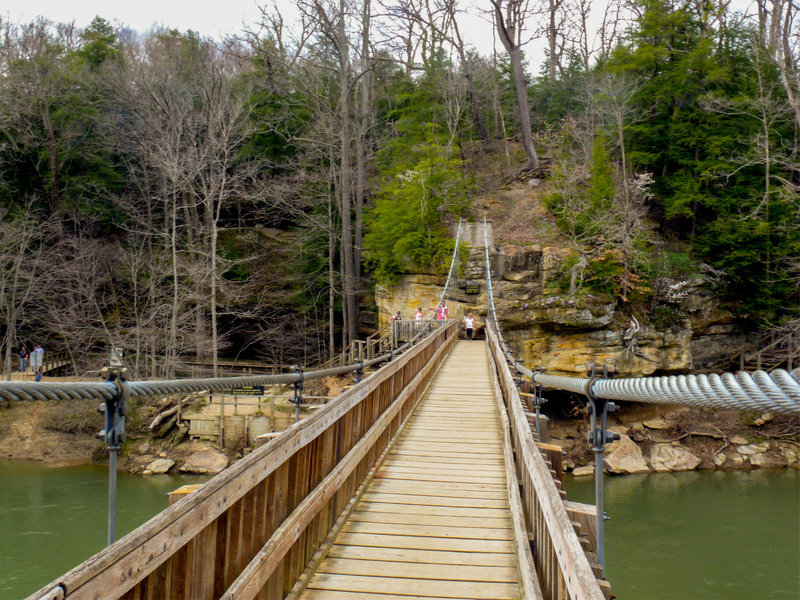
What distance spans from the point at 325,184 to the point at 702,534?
2317cm

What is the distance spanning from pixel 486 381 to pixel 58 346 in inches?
963

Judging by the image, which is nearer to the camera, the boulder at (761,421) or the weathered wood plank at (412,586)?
the weathered wood plank at (412,586)

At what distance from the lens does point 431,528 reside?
4.43m

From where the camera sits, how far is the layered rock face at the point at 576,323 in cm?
2136

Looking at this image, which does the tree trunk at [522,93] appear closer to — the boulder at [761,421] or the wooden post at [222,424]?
the boulder at [761,421]

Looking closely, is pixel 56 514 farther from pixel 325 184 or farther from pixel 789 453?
pixel 789 453

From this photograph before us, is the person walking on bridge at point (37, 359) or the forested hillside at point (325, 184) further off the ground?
the forested hillside at point (325, 184)

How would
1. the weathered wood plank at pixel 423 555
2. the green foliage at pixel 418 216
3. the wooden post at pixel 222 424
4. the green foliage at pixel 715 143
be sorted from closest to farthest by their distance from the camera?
1. the weathered wood plank at pixel 423 555
2. the wooden post at pixel 222 424
3. the green foliage at pixel 715 143
4. the green foliage at pixel 418 216

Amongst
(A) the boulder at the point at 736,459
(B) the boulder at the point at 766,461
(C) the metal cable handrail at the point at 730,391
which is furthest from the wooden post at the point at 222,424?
(C) the metal cable handrail at the point at 730,391

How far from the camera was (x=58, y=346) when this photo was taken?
27547mm

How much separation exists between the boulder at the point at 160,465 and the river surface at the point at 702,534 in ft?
43.6

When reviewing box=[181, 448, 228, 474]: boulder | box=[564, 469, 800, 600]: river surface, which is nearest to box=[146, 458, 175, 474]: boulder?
box=[181, 448, 228, 474]: boulder

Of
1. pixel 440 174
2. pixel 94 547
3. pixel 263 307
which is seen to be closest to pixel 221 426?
pixel 94 547

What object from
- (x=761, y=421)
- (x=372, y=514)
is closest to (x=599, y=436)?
(x=372, y=514)
